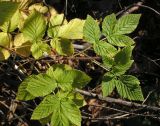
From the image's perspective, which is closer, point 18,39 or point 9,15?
point 9,15

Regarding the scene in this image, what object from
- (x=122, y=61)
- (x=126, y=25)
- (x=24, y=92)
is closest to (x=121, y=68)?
(x=122, y=61)

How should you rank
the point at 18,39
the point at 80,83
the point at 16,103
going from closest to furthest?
the point at 80,83
the point at 18,39
the point at 16,103

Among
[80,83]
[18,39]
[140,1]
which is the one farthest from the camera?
[140,1]

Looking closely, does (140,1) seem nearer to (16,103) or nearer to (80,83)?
(16,103)

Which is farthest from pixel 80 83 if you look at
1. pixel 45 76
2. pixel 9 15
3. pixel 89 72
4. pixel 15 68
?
pixel 89 72

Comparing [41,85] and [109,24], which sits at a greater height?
[109,24]

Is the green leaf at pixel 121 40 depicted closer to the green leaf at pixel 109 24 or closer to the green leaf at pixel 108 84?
the green leaf at pixel 109 24

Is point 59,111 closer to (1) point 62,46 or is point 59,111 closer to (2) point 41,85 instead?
(2) point 41,85

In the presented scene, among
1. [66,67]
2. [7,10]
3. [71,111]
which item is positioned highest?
[7,10]
